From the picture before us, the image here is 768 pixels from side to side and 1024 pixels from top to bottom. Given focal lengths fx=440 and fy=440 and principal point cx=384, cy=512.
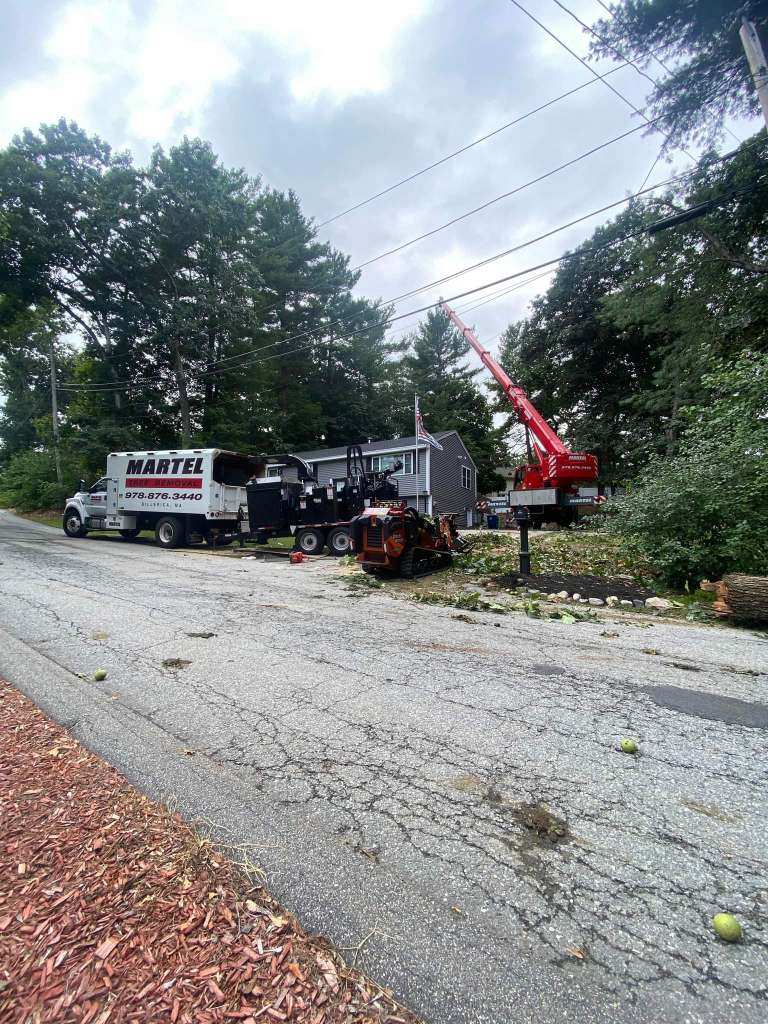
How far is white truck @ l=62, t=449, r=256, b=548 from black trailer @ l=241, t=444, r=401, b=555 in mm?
926

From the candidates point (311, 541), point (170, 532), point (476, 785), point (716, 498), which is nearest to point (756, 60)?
point (716, 498)

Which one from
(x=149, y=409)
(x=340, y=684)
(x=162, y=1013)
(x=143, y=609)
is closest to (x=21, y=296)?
(x=149, y=409)

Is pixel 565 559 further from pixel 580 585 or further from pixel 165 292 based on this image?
pixel 165 292

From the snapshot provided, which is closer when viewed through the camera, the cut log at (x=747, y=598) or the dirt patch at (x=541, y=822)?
the dirt patch at (x=541, y=822)

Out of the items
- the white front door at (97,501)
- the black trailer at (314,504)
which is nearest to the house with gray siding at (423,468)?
the black trailer at (314,504)

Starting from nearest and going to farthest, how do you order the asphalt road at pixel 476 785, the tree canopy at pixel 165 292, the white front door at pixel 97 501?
the asphalt road at pixel 476 785 → the white front door at pixel 97 501 → the tree canopy at pixel 165 292

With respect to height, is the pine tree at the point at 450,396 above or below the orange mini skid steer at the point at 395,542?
above

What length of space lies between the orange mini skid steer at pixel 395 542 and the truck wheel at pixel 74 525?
12.9 m

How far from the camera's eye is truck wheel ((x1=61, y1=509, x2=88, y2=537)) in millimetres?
16234

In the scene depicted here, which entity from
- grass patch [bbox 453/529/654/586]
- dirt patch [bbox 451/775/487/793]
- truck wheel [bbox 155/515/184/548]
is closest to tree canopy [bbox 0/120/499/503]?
truck wheel [bbox 155/515/184/548]

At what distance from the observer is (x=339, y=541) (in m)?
12.3

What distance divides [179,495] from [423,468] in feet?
43.7

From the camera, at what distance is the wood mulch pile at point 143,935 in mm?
1178

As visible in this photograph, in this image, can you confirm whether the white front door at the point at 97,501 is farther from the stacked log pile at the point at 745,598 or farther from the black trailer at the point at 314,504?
the stacked log pile at the point at 745,598
